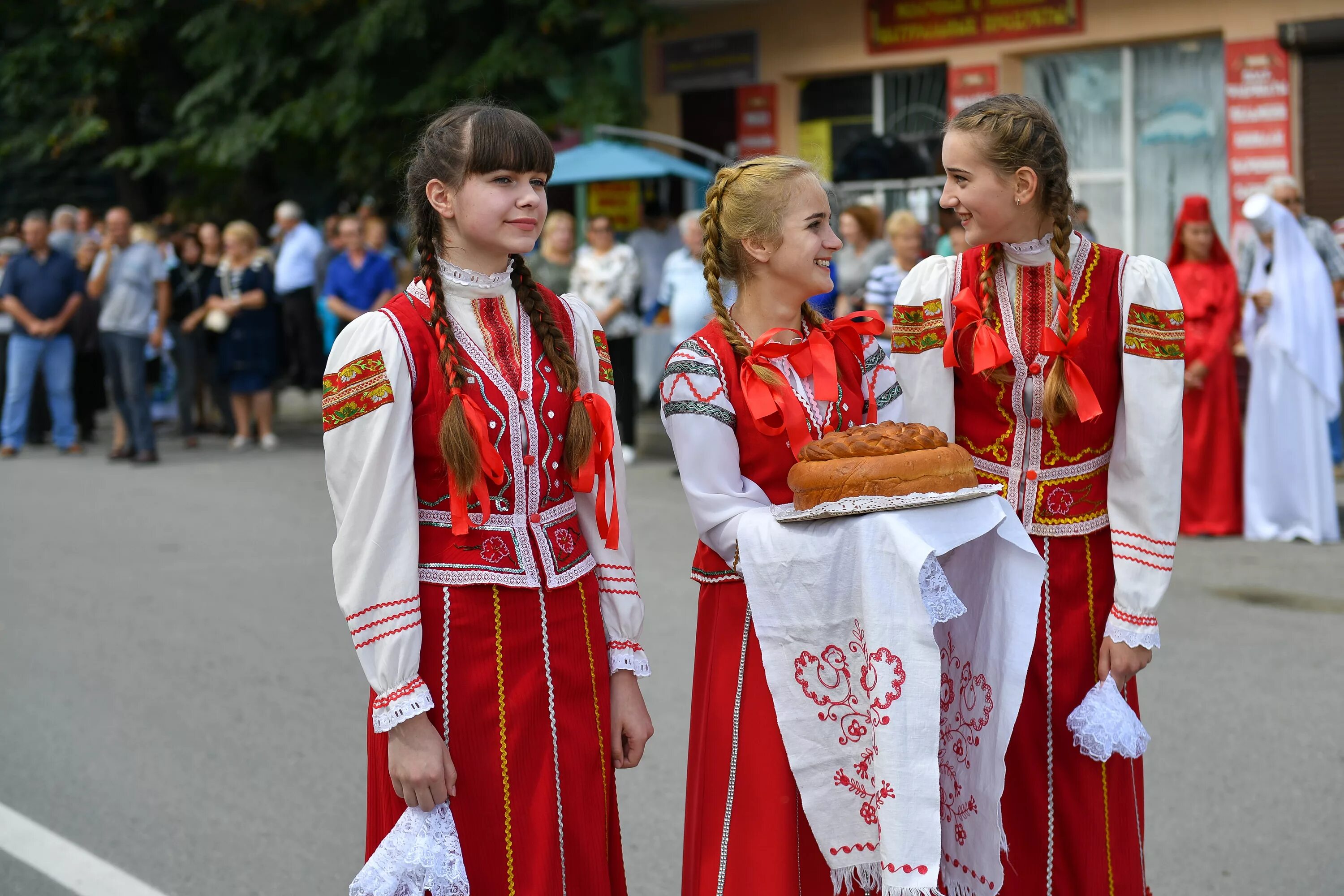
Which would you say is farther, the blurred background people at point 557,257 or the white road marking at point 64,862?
the blurred background people at point 557,257

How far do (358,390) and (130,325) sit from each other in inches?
486

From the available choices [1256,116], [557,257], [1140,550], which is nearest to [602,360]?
[1140,550]

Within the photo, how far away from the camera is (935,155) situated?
1508cm

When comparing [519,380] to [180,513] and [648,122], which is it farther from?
[648,122]

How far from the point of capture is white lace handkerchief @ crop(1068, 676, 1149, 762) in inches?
126

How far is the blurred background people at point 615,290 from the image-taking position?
516 inches

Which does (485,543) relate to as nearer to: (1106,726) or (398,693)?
(398,693)

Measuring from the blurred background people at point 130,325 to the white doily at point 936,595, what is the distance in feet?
41.4

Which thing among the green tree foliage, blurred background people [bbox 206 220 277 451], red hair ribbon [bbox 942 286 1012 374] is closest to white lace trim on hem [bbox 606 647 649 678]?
red hair ribbon [bbox 942 286 1012 374]

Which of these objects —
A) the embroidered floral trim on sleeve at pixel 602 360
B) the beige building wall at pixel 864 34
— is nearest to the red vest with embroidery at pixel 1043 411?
the embroidered floral trim on sleeve at pixel 602 360

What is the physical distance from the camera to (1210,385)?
1011 cm

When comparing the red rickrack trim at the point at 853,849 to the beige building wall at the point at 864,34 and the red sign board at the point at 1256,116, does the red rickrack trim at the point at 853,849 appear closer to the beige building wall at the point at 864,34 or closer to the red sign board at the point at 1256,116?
the red sign board at the point at 1256,116

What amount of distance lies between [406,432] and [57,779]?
11.6 feet

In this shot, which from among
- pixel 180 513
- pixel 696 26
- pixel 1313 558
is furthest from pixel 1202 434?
pixel 696 26
